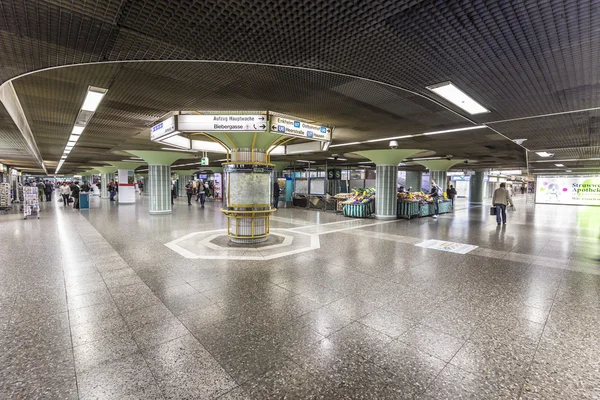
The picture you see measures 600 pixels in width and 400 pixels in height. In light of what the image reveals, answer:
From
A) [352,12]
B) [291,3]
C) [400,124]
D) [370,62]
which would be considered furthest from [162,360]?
[400,124]

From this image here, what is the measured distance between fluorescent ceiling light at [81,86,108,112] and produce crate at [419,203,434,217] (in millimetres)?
14154

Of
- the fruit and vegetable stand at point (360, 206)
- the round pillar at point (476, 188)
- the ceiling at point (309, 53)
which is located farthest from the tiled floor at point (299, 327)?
the round pillar at point (476, 188)

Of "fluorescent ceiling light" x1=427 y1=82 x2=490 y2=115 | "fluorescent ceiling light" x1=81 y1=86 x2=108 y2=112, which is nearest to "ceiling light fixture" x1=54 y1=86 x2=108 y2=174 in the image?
"fluorescent ceiling light" x1=81 y1=86 x2=108 y2=112

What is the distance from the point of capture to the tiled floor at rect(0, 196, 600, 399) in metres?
2.34

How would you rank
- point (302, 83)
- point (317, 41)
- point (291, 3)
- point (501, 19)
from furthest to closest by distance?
1. point (302, 83)
2. point (317, 41)
3. point (501, 19)
4. point (291, 3)

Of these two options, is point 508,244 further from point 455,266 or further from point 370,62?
point 370,62

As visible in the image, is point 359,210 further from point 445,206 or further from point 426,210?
point 445,206

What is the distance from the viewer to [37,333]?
3.09 metres

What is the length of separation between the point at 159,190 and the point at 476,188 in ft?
90.0

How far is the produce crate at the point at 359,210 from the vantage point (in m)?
14.4

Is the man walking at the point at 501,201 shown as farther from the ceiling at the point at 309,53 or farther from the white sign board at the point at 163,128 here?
the white sign board at the point at 163,128

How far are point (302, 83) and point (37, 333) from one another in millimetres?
4489

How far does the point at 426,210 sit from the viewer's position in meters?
15.4

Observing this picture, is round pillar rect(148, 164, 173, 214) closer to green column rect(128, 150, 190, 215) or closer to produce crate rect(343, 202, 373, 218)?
green column rect(128, 150, 190, 215)
